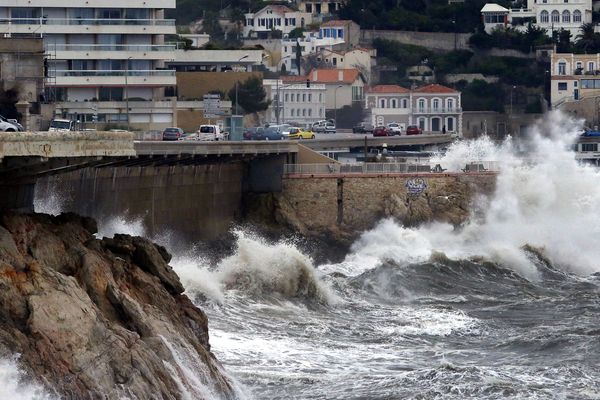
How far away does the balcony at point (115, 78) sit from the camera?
101 m

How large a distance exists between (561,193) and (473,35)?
296 ft

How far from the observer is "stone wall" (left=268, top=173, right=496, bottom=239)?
2918 inches

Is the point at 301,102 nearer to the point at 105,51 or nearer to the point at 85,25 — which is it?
the point at 105,51

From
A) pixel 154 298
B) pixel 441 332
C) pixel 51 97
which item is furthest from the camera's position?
pixel 51 97

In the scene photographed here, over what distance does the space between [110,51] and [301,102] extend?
4417 centimetres

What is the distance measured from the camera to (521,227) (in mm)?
78688

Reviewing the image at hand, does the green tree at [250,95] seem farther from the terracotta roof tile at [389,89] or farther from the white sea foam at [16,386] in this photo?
the white sea foam at [16,386]

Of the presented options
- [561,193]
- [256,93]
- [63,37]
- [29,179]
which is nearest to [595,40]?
[256,93]

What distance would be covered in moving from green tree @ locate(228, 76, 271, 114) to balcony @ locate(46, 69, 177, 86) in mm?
8607

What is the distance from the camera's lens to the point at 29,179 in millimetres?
41938

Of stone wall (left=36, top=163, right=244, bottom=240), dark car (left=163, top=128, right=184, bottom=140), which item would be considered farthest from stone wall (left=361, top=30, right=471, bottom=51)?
stone wall (left=36, top=163, right=244, bottom=240)

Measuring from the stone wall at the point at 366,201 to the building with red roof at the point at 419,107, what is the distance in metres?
67.9

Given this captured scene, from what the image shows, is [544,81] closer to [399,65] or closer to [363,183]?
[399,65]

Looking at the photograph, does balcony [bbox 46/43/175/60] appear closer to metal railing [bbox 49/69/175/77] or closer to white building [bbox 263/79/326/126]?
metal railing [bbox 49/69/175/77]
